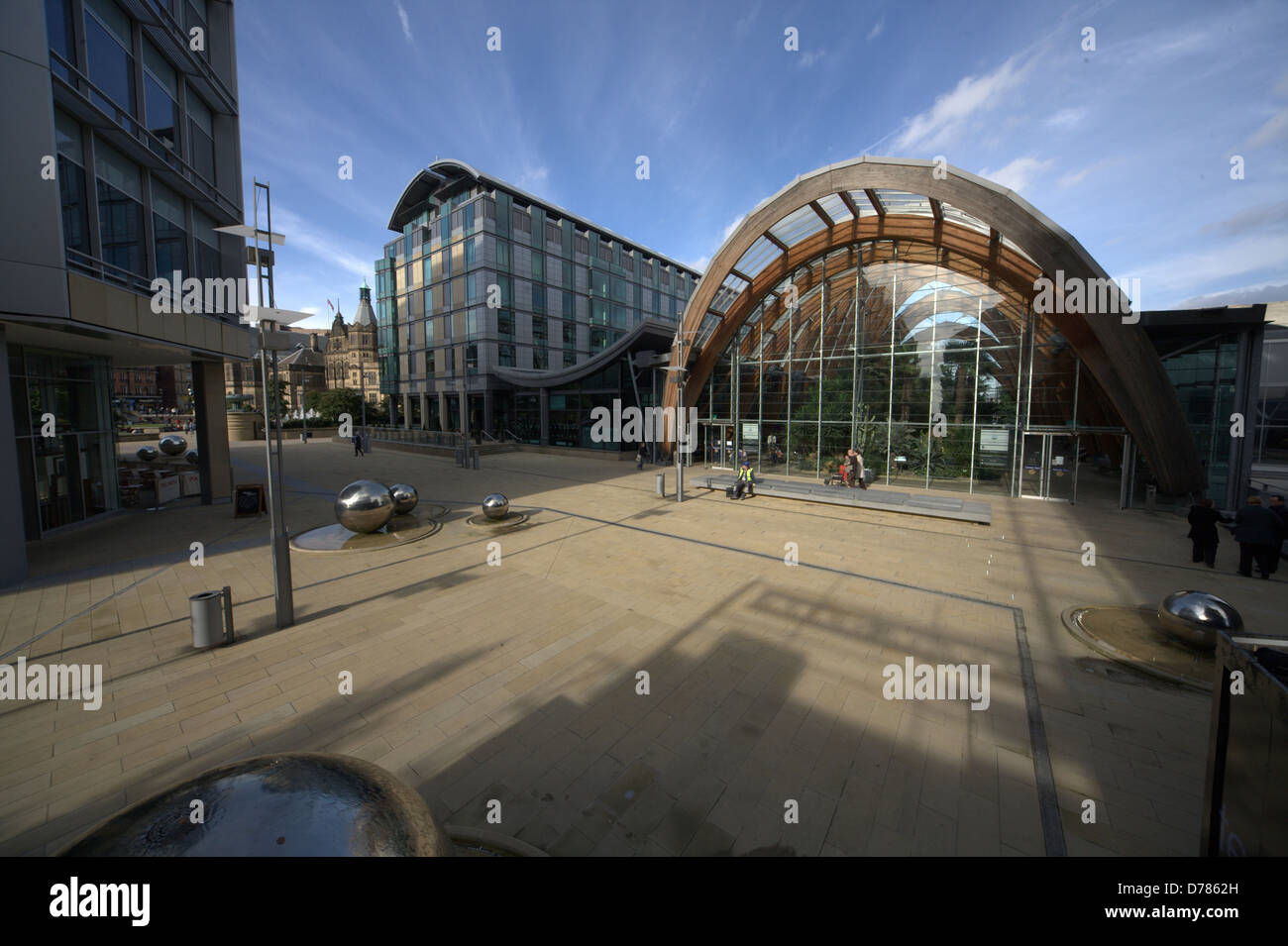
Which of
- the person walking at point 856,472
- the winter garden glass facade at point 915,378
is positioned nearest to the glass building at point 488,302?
the winter garden glass facade at point 915,378

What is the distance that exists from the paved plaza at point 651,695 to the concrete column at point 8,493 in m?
0.47

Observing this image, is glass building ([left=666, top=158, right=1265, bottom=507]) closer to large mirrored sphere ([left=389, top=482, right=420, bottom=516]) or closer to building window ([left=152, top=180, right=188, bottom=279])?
large mirrored sphere ([left=389, top=482, right=420, bottom=516])

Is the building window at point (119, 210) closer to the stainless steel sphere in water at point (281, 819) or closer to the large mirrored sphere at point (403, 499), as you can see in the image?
the large mirrored sphere at point (403, 499)

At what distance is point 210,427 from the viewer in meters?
16.9

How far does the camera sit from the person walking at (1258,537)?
927 centimetres

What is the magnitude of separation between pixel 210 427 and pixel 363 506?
10254 millimetres

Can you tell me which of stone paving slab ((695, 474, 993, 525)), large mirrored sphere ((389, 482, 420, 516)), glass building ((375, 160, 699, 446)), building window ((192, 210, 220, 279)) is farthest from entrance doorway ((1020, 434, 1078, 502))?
building window ((192, 210, 220, 279))

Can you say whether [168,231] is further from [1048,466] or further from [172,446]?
[1048,466]

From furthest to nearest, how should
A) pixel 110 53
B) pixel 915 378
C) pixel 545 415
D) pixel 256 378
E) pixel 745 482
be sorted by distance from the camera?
pixel 545 415, pixel 256 378, pixel 915 378, pixel 745 482, pixel 110 53

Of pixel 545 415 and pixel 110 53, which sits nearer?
pixel 110 53

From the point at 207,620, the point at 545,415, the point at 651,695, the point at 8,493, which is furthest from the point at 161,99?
the point at 545,415

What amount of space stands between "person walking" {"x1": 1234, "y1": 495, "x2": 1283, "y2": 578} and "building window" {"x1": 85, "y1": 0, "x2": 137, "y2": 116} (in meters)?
25.7
